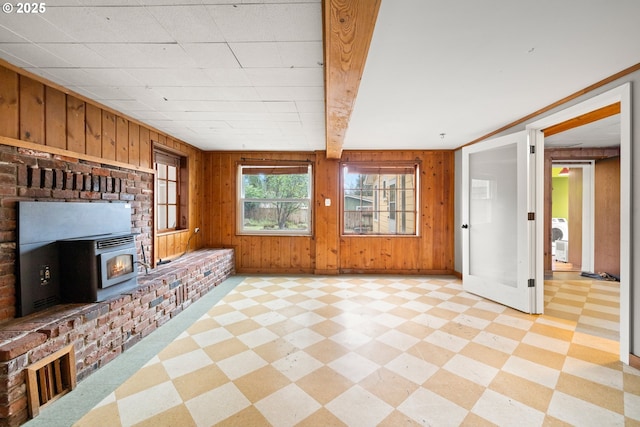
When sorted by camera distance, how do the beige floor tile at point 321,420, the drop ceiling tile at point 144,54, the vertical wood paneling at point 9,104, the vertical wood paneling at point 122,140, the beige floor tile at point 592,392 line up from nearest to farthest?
1. the beige floor tile at point 321,420
2. the beige floor tile at point 592,392
3. the drop ceiling tile at point 144,54
4. the vertical wood paneling at point 9,104
5. the vertical wood paneling at point 122,140

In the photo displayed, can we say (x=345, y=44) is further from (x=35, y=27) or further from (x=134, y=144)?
(x=134, y=144)

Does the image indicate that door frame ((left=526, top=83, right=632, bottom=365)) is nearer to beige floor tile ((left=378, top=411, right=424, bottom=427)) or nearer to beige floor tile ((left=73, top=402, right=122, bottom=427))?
beige floor tile ((left=378, top=411, right=424, bottom=427))

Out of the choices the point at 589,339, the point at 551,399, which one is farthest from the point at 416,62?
the point at 589,339

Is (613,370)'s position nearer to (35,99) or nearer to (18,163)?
(18,163)

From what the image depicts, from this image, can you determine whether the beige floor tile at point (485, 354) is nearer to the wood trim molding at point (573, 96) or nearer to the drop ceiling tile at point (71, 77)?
the wood trim molding at point (573, 96)

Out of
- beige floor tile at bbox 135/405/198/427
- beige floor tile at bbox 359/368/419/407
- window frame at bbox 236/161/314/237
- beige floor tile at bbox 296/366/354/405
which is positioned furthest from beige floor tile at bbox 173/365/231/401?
window frame at bbox 236/161/314/237

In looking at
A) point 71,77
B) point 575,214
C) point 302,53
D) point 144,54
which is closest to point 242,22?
point 302,53

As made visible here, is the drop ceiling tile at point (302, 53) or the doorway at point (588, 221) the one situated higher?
the drop ceiling tile at point (302, 53)

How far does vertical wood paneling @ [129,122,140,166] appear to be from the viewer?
3.09 metres

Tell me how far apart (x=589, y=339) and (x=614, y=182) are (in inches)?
153

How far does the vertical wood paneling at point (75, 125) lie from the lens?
2357mm

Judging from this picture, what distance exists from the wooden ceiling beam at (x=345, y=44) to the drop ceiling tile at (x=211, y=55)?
0.72 m

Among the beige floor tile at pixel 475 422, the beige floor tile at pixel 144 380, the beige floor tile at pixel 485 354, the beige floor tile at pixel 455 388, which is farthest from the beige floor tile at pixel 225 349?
the beige floor tile at pixel 485 354

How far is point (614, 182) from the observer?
460cm
